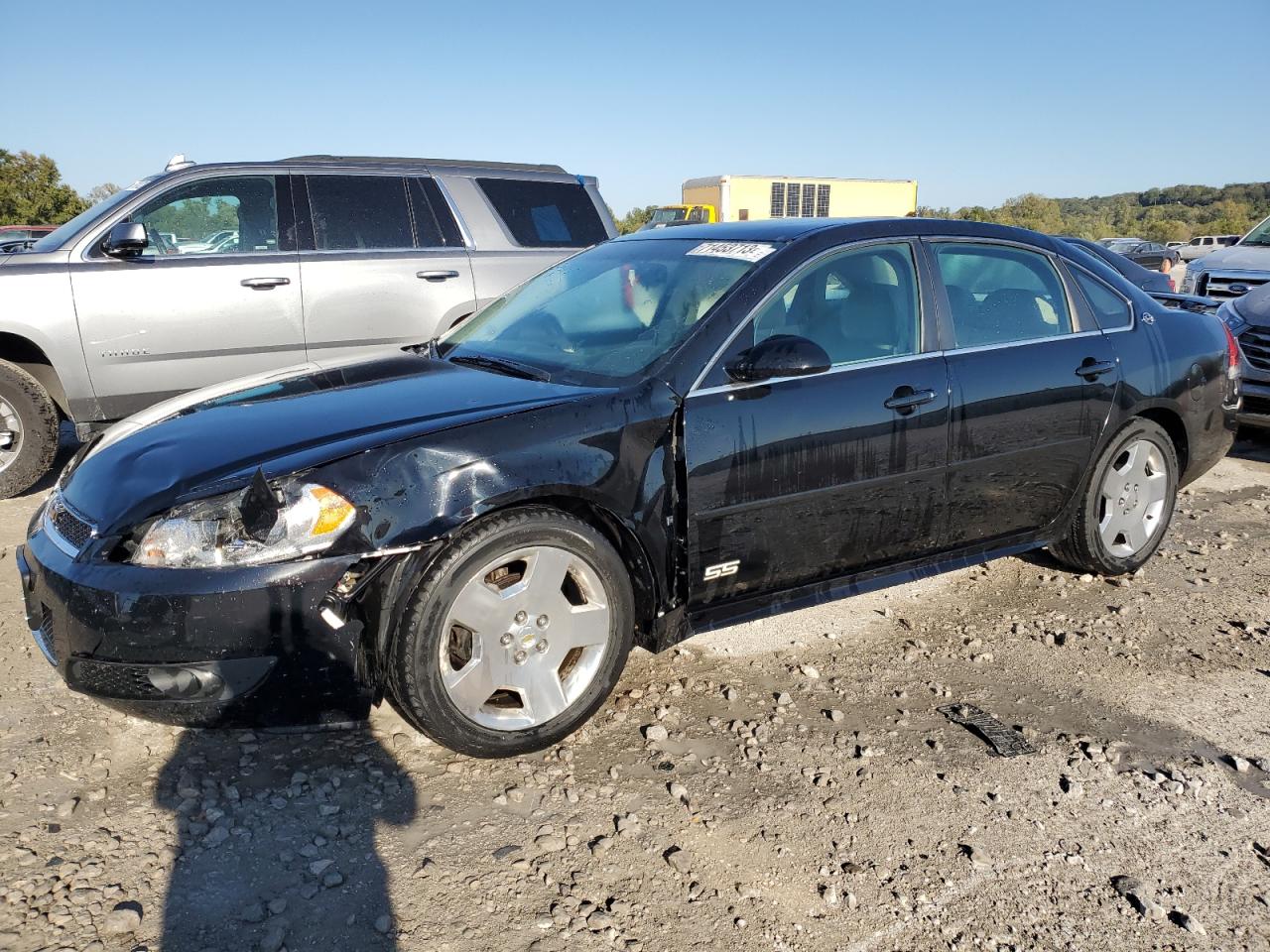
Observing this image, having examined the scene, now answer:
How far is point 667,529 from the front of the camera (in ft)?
10.2

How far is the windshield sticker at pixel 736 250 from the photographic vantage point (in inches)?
137

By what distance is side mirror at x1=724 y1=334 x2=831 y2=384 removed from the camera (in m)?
3.12

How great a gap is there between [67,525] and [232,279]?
132 inches

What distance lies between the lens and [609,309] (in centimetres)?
367

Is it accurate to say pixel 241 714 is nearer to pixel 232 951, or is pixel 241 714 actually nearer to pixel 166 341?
pixel 232 951

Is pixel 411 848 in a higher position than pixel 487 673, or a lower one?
lower

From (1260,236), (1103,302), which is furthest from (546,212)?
(1260,236)

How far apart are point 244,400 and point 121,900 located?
1657 millimetres

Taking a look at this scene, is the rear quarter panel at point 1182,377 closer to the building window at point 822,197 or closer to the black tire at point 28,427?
the black tire at point 28,427

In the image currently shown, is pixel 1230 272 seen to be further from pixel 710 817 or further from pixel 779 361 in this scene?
pixel 710 817

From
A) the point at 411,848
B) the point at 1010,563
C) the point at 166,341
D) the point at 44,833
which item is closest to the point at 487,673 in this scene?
the point at 411,848

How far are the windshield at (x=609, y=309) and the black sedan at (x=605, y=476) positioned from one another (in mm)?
16

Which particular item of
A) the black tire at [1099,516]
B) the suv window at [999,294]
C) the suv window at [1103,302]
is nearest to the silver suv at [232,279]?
the suv window at [999,294]

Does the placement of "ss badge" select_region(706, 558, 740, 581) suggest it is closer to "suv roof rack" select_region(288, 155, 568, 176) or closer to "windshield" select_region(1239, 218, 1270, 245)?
"suv roof rack" select_region(288, 155, 568, 176)
